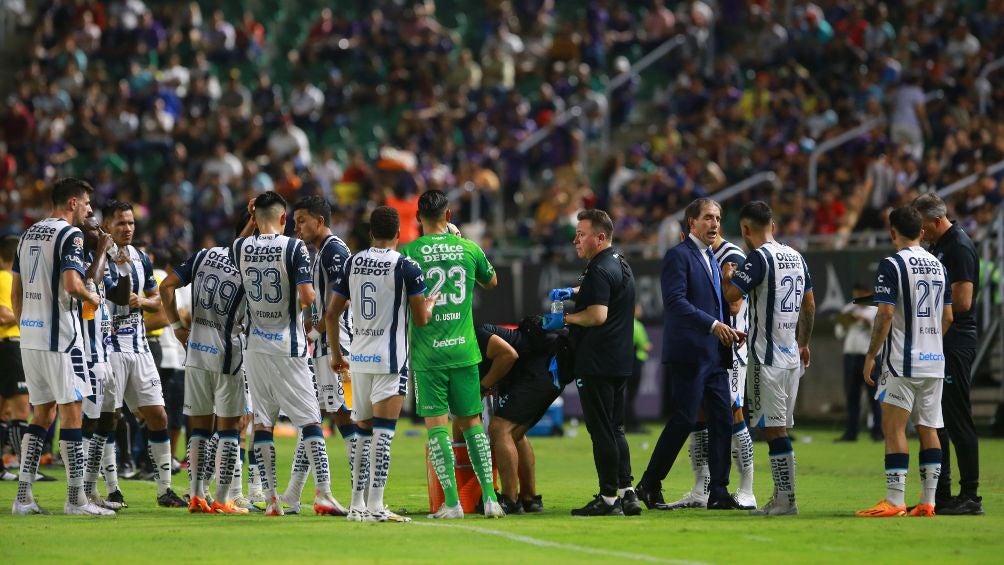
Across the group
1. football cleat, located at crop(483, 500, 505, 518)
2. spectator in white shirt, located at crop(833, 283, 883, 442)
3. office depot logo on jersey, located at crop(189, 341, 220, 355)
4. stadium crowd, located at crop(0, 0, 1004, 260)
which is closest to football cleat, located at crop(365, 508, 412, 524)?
football cleat, located at crop(483, 500, 505, 518)

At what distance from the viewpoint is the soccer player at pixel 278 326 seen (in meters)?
12.2

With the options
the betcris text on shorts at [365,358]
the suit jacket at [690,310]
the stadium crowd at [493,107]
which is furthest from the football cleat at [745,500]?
the stadium crowd at [493,107]

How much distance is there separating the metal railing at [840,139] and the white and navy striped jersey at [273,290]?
1744 cm

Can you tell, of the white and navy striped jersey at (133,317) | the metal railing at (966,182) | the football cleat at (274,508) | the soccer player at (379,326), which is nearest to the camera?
the soccer player at (379,326)

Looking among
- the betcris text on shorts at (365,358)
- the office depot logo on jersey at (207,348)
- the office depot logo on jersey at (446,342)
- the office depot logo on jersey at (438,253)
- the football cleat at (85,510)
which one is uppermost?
the office depot logo on jersey at (438,253)

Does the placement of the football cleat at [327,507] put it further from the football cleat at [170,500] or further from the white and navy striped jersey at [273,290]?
the football cleat at [170,500]

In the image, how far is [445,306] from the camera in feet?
39.1

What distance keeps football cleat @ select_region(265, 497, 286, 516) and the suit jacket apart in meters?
3.39

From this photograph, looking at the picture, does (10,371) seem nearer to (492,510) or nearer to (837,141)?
(492,510)

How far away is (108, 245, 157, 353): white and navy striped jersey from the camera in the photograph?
13.8m

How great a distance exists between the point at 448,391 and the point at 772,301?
273 cm

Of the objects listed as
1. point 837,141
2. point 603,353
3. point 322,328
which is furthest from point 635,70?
point 603,353

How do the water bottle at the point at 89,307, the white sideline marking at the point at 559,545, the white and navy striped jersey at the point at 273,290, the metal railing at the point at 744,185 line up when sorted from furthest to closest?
the metal railing at the point at 744,185, the water bottle at the point at 89,307, the white and navy striped jersey at the point at 273,290, the white sideline marking at the point at 559,545

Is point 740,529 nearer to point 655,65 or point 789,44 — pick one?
point 789,44
